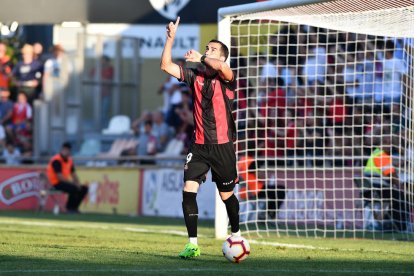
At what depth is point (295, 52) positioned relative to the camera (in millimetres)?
16328

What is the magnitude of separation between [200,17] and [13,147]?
5.65 metres

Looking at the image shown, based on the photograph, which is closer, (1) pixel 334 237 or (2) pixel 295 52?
(1) pixel 334 237

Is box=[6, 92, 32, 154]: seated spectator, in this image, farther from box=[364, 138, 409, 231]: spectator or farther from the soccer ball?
the soccer ball

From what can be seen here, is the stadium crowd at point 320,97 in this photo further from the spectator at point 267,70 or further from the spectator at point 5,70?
the spectator at point 5,70

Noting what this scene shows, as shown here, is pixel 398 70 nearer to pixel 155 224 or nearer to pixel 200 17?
pixel 155 224

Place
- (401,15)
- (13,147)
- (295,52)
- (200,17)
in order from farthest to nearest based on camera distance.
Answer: (13,147) → (200,17) → (295,52) → (401,15)

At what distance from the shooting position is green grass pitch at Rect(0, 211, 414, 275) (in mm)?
8727

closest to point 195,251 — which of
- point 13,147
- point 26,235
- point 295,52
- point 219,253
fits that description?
point 219,253

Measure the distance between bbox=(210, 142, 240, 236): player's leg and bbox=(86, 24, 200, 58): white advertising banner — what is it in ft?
42.6

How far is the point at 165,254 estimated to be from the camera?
10.5 meters

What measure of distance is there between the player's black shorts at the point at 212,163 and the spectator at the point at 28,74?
15.7 m

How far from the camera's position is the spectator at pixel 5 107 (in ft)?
82.7

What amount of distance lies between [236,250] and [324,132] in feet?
24.5

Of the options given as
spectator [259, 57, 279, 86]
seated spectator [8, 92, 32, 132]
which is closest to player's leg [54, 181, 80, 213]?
seated spectator [8, 92, 32, 132]
